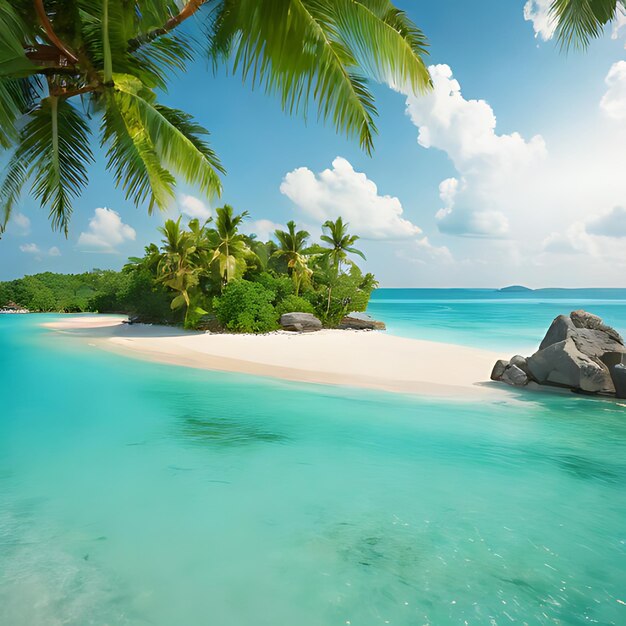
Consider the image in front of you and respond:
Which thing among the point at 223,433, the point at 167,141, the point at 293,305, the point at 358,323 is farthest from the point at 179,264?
the point at 223,433

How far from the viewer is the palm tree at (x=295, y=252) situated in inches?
939

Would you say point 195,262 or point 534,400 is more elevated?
point 195,262

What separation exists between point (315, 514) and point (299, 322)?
52.9ft

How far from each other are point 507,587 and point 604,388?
7156 millimetres

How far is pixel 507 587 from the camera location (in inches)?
119

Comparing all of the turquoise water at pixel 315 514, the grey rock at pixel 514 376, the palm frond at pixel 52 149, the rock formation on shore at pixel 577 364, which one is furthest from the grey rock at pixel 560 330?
the palm frond at pixel 52 149

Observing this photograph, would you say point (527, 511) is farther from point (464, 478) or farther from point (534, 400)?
point (534, 400)

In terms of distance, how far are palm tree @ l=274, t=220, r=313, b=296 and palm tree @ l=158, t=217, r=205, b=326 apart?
587cm

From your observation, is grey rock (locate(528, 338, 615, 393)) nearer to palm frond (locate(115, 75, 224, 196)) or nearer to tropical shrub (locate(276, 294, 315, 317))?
palm frond (locate(115, 75, 224, 196))

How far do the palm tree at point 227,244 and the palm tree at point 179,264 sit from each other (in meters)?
1.04

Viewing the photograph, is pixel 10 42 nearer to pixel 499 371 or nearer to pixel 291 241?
pixel 499 371

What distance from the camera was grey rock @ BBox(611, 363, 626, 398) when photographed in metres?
8.41

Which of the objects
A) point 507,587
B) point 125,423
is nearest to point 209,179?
point 125,423

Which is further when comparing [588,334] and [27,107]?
[588,334]
